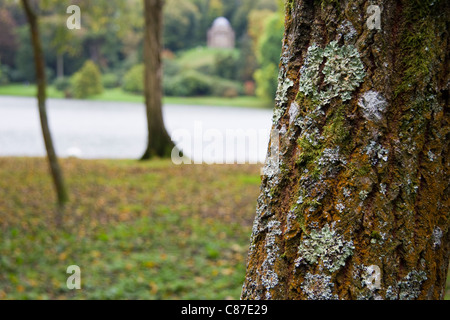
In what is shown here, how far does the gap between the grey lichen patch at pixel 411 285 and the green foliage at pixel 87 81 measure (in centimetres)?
2300

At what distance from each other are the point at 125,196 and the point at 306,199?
27.1ft

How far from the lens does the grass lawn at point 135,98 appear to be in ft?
86.3

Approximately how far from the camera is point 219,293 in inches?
199

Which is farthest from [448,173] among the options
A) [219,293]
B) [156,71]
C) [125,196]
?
[156,71]

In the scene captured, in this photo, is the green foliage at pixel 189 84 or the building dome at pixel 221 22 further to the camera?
the green foliage at pixel 189 84

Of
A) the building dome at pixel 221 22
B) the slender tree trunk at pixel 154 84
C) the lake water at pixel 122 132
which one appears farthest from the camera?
the building dome at pixel 221 22

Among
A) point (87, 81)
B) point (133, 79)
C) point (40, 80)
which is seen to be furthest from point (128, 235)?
point (87, 81)

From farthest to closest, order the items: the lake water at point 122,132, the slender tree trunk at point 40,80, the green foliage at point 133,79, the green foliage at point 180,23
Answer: the green foliage at point 133,79 → the green foliage at point 180,23 → the lake water at point 122,132 → the slender tree trunk at point 40,80

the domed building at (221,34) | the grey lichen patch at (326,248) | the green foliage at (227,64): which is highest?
the domed building at (221,34)

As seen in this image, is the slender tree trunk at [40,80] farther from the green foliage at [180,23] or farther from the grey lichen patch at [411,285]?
the green foliage at [180,23]

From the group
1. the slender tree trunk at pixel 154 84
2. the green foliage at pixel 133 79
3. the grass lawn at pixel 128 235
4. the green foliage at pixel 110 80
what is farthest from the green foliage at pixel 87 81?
the grass lawn at pixel 128 235

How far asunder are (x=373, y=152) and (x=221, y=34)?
81.8 feet

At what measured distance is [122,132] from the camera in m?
22.4
